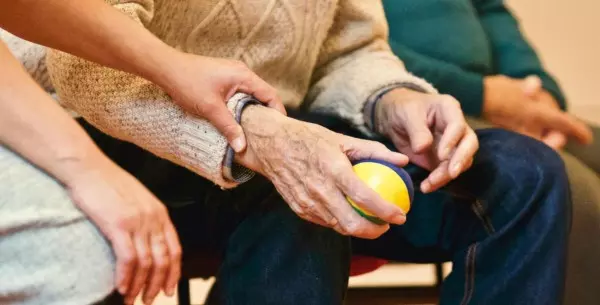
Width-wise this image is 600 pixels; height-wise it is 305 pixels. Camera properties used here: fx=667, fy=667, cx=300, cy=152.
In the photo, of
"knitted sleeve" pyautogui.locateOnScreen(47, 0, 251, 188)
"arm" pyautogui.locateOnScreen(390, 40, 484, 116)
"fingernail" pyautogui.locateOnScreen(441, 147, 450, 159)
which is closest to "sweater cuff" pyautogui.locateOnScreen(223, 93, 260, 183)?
"knitted sleeve" pyautogui.locateOnScreen(47, 0, 251, 188)

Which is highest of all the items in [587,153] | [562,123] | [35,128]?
[35,128]

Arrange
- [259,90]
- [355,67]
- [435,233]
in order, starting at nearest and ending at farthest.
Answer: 1. [259,90]
2. [435,233]
3. [355,67]

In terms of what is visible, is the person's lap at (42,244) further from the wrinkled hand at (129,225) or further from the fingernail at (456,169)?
the fingernail at (456,169)

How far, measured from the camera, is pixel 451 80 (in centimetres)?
122

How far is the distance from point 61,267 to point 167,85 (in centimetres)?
25

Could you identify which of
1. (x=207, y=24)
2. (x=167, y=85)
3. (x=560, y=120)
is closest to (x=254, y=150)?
(x=167, y=85)

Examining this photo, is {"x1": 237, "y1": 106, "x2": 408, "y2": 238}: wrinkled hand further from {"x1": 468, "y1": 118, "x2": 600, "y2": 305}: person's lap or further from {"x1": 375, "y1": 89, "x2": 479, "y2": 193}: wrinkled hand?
{"x1": 468, "y1": 118, "x2": 600, "y2": 305}: person's lap

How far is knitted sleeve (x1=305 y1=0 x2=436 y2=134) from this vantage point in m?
0.93

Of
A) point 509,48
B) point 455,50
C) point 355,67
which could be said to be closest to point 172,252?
point 355,67

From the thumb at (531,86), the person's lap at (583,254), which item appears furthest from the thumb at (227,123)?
the thumb at (531,86)

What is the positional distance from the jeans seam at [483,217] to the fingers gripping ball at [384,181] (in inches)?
6.3

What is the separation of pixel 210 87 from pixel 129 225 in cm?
19

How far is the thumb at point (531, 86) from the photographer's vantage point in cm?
124

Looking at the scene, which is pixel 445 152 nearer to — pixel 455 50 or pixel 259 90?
pixel 259 90
